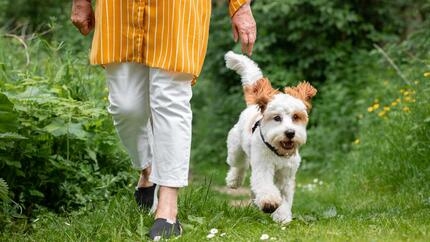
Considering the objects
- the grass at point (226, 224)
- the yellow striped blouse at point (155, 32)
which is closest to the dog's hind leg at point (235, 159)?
the grass at point (226, 224)

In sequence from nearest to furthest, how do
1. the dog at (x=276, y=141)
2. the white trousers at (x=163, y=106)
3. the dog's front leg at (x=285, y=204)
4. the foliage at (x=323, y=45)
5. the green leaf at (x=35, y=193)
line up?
1. the white trousers at (x=163, y=106)
2. the dog's front leg at (x=285, y=204)
3. the dog at (x=276, y=141)
4. the green leaf at (x=35, y=193)
5. the foliage at (x=323, y=45)

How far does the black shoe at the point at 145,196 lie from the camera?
521 centimetres

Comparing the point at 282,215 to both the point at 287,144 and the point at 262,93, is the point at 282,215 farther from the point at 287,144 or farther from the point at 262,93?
the point at 262,93

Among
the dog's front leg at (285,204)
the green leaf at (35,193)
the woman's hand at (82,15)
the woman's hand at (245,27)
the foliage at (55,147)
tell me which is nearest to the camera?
the woman's hand at (245,27)

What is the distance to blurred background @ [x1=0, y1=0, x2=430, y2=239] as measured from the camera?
5770mm

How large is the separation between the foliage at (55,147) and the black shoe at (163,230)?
119cm

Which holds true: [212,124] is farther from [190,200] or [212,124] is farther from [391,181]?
[190,200]

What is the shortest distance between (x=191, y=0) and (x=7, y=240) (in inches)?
70.7

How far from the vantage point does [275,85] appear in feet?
34.8

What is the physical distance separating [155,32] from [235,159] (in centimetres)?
190

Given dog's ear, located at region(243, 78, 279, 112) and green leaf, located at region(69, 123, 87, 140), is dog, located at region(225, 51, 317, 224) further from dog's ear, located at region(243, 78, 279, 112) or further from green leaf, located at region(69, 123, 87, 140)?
green leaf, located at region(69, 123, 87, 140)

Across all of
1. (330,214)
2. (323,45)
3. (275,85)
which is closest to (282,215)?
(330,214)

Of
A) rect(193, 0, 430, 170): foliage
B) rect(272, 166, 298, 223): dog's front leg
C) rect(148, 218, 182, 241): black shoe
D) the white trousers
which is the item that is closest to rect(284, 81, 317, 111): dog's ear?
rect(272, 166, 298, 223): dog's front leg

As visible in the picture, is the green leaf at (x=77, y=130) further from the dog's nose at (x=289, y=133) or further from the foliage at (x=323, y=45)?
the foliage at (x=323, y=45)
